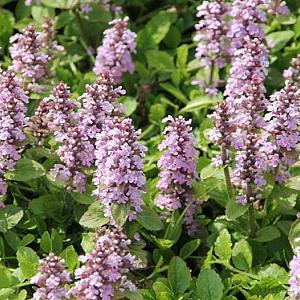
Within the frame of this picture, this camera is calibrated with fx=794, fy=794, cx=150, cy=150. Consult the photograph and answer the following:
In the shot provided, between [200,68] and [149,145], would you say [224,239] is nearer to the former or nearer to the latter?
[149,145]

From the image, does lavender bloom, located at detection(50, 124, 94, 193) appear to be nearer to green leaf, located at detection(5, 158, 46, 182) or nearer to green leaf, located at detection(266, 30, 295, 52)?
green leaf, located at detection(5, 158, 46, 182)

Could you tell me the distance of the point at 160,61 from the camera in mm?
5168

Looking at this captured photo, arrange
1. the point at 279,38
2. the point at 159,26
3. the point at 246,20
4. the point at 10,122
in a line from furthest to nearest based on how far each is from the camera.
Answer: the point at 159,26, the point at 279,38, the point at 246,20, the point at 10,122

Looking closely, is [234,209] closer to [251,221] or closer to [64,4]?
[251,221]

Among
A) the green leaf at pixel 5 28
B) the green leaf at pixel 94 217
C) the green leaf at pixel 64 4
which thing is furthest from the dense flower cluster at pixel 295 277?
the green leaf at pixel 5 28

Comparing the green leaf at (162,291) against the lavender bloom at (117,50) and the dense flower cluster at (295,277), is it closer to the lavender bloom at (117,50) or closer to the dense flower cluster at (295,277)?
the dense flower cluster at (295,277)

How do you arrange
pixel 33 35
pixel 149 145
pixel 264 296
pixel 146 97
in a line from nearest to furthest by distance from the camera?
pixel 264 296 → pixel 33 35 → pixel 149 145 → pixel 146 97

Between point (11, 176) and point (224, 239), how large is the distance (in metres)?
1.07

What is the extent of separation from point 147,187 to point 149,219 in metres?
0.50

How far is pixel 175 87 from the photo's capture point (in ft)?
16.9

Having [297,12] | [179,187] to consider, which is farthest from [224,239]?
[297,12]

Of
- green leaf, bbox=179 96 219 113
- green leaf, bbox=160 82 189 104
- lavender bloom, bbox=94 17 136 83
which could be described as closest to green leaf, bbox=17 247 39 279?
lavender bloom, bbox=94 17 136 83

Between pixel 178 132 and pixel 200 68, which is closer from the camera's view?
pixel 178 132

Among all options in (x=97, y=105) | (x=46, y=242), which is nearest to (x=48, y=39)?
(x=97, y=105)
